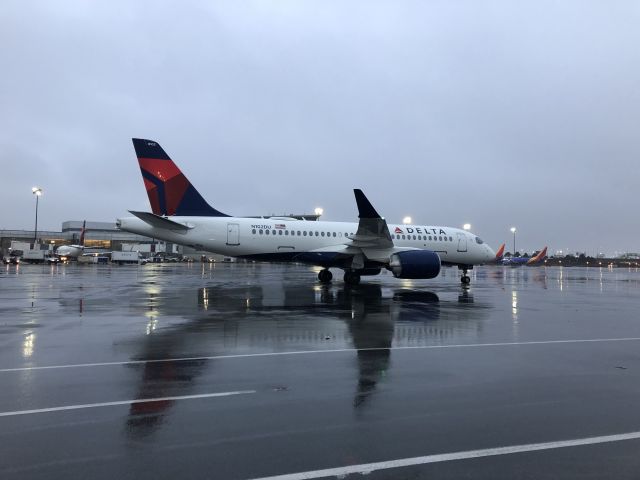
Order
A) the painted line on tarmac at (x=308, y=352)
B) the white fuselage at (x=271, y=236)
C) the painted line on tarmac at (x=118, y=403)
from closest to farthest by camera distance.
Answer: the painted line on tarmac at (x=118, y=403), the painted line on tarmac at (x=308, y=352), the white fuselage at (x=271, y=236)

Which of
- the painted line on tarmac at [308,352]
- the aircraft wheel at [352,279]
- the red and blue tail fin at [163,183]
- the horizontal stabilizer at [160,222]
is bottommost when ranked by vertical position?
the painted line on tarmac at [308,352]

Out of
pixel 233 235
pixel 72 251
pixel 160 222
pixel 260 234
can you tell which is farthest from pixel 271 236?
pixel 72 251

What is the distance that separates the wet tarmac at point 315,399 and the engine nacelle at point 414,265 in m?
10.1

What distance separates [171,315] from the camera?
12555mm

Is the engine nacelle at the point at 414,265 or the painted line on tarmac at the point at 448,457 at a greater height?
the engine nacelle at the point at 414,265

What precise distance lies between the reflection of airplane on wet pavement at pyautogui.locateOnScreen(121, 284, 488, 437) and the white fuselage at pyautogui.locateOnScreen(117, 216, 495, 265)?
638 cm

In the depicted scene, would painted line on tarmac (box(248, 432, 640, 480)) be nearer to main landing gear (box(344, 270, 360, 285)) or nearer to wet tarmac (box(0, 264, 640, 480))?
wet tarmac (box(0, 264, 640, 480))

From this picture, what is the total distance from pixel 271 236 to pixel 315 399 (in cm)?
1985

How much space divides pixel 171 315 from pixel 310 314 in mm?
3881

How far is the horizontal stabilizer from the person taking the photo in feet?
73.2

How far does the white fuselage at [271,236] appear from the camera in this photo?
77.7 ft

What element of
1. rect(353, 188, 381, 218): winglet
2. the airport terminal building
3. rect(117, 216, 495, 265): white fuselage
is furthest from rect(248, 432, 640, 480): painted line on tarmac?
the airport terminal building

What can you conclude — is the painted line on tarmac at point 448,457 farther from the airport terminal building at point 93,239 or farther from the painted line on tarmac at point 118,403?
the airport terminal building at point 93,239

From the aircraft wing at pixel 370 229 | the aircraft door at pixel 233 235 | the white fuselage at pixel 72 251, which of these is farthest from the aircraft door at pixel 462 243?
the white fuselage at pixel 72 251
